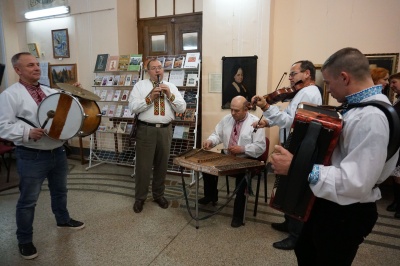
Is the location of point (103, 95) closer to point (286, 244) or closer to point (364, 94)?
point (286, 244)

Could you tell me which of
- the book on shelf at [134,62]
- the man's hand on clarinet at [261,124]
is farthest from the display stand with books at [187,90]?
the man's hand on clarinet at [261,124]

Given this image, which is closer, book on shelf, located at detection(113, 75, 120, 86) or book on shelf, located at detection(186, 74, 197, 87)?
book on shelf, located at detection(186, 74, 197, 87)

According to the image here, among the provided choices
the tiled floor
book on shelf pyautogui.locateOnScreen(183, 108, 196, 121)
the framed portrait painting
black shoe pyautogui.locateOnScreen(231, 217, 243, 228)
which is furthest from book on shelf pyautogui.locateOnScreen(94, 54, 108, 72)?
black shoe pyautogui.locateOnScreen(231, 217, 243, 228)

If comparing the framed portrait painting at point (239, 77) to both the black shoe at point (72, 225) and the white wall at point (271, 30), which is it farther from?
the black shoe at point (72, 225)

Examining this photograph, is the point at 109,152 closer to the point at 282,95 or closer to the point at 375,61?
the point at 282,95

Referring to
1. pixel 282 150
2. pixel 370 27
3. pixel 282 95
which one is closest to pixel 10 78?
pixel 282 95

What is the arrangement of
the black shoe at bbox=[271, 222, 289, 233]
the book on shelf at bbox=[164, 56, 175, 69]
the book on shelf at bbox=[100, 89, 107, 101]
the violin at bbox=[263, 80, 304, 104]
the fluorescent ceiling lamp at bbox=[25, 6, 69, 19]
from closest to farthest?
the violin at bbox=[263, 80, 304, 104] → the black shoe at bbox=[271, 222, 289, 233] → the book on shelf at bbox=[164, 56, 175, 69] → the book on shelf at bbox=[100, 89, 107, 101] → the fluorescent ceiling lamp at bbox=[25, 6, 69, 19]

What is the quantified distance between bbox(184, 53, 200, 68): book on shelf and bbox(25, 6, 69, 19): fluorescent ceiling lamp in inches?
107

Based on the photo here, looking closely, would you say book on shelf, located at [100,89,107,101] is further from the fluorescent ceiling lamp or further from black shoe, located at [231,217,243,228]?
black shoe, located at [231,217,243,228]

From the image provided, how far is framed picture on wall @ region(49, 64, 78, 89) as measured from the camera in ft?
16.8

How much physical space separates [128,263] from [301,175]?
1.62 metres

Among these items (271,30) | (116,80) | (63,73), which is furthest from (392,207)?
(63,73)

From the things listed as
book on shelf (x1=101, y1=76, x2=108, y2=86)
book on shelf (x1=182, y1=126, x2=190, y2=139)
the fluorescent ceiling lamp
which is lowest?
book on shelf (x1=182, y1=126, x2=190, y2=139)

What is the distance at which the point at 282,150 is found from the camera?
121 centimetres
